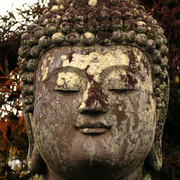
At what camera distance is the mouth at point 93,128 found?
2.37 metres

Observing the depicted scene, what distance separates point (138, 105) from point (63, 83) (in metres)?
0.62

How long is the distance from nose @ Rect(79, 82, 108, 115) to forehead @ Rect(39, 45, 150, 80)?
0.42 feet

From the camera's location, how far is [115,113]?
2416 millimetres

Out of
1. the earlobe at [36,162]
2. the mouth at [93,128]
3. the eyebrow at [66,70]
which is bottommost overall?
the earlobe at [36,162]

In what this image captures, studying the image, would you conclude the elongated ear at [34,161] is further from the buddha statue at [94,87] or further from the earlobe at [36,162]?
the buddha statue at [94,87]

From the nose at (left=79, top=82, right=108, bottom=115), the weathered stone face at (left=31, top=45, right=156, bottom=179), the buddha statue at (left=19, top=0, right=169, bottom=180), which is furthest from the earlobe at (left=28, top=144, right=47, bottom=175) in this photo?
the nose at (left=79, top=82, right=108, bottom=115)

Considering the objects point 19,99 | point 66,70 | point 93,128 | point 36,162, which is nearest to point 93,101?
point 93,128

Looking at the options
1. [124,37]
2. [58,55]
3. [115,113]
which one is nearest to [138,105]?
[115,113]

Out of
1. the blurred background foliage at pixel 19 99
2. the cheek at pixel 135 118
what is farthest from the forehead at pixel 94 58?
the blurred background foliage at pixel 19 99

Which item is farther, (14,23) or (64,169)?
(14,23)

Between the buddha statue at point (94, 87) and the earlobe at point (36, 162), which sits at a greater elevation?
the buddha statue at point (94, 87)

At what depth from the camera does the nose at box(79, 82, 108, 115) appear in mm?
2354

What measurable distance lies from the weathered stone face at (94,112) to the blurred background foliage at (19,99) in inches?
86.2

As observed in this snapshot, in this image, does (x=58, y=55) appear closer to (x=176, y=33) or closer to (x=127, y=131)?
(x=127, y=131)
